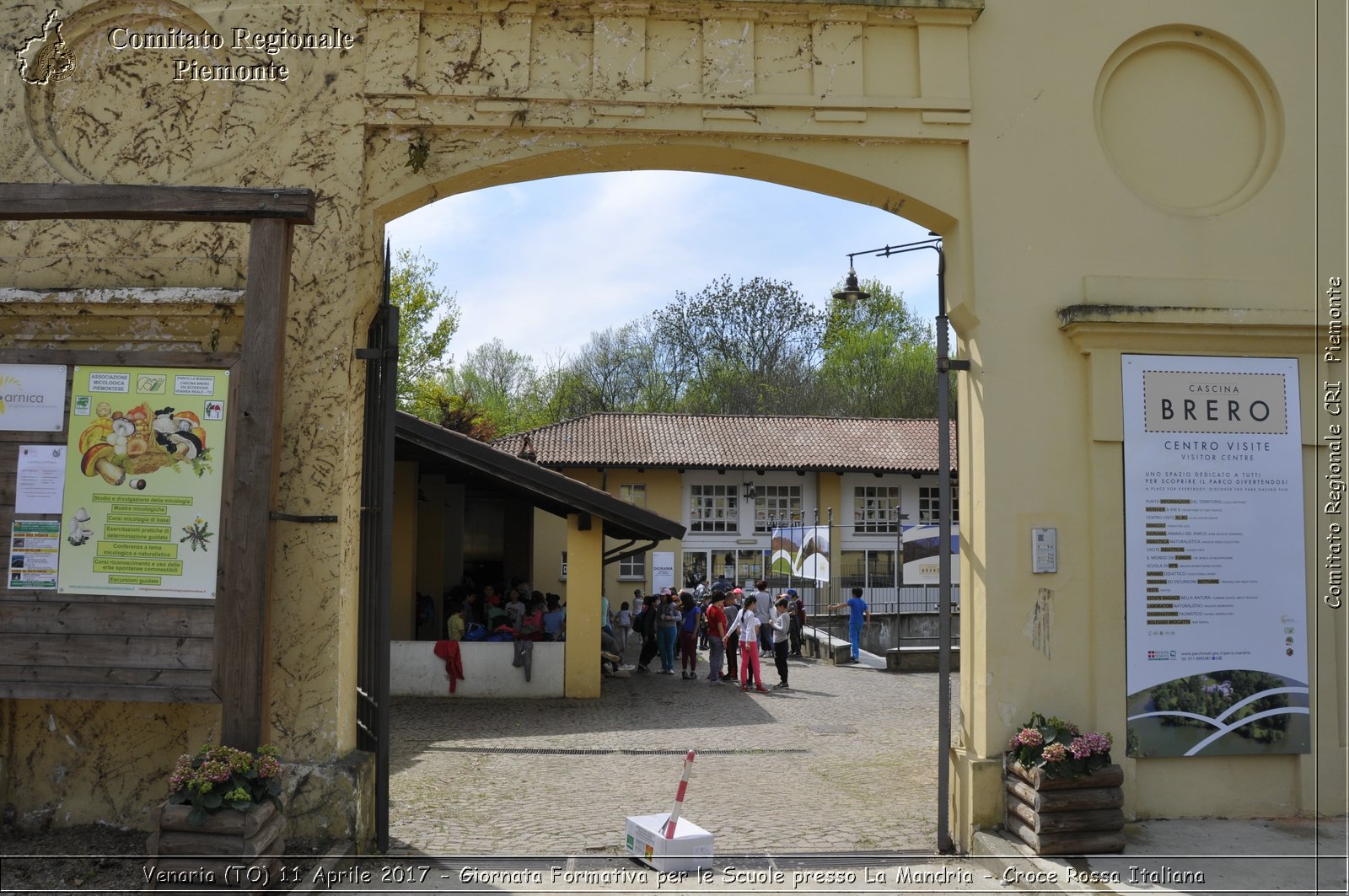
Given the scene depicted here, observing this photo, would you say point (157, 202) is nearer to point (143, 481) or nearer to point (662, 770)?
point (143, 481)

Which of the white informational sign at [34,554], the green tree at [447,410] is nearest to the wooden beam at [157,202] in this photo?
the white informational sign at [34,554]

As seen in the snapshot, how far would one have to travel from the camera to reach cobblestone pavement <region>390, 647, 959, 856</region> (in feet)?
23.6

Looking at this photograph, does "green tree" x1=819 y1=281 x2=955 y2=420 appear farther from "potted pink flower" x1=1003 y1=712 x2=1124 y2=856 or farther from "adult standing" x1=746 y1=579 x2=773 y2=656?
"potted pink flower" x1=1003 y1=712 x2=1124 y2=856

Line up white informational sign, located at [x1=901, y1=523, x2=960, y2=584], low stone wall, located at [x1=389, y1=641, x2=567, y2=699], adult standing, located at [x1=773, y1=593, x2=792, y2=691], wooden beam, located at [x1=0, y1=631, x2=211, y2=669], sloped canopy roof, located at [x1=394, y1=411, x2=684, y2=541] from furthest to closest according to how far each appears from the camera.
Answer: white informational sign, located at [x1=901, y1=523, x2=960, y2=584] → adult standing, located at [x1=773, y1=593, x2=792, y2=691] → low stone wall, located at [x1=389, y1=641, x2=567, y2=699] → sloped canopy roof, located at [x1=394, y1=411, x2=684, y2=541] → wooden beam, located at [x1=0, y1=631, x2=211, y2=669]

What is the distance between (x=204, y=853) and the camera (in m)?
5.12

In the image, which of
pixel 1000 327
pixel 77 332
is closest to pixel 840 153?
pixel 1000 327

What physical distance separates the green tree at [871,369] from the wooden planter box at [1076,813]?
40.2 meters

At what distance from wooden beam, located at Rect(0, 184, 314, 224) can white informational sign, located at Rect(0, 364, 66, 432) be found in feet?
2.77

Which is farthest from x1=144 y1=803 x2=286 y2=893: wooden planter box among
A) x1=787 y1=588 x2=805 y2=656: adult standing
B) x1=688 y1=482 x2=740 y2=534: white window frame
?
x1=688 y1=482 x2=740 y2=534: white window frame

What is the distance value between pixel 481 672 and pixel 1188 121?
10.9m

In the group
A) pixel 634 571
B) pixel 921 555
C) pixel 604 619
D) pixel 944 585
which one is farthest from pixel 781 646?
pixel 634 571

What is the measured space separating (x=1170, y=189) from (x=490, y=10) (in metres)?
4.65

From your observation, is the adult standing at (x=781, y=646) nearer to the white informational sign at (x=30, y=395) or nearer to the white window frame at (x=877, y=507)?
the white informational sign at (x=30, y=395)

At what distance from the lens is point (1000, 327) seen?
22.3 ft
